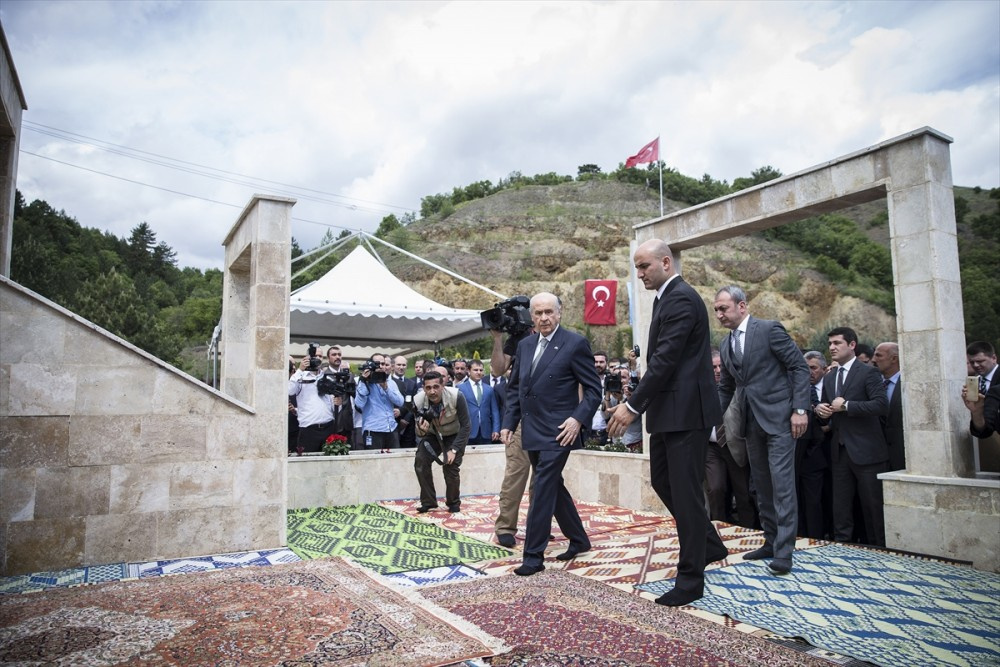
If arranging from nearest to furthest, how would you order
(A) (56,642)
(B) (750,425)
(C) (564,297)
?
(A) (56,642), (B) (750,425), (C) (564,297)

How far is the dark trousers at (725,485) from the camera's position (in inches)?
259

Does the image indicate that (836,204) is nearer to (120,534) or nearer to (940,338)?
(940,338)

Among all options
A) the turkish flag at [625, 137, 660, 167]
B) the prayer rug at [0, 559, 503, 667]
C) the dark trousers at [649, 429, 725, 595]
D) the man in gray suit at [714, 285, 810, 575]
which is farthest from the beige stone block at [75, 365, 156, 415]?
the turkish flag at [625, 137, 660, 167]

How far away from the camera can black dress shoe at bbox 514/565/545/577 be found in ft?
14.8

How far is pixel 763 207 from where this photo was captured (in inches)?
255

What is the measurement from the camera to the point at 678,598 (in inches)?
147

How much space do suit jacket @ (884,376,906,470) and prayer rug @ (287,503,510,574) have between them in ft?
12.3

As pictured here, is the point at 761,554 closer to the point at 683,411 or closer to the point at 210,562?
the point at 683,411

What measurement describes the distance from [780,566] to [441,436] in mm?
4171

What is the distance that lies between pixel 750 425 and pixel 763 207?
253 cm

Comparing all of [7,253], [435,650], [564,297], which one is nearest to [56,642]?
[435,650]

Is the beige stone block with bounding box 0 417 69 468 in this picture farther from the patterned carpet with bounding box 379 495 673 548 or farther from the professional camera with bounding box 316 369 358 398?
the professional camera with bounding box 316 369 358 398

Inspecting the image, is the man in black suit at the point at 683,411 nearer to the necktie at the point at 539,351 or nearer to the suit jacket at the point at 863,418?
the necktie at the point at 539,351

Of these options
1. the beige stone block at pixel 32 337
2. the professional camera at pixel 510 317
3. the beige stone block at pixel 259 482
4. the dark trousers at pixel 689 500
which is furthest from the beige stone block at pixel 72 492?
the dark trousers at pixel 689 500
